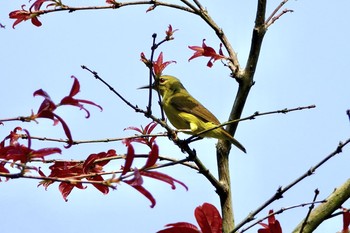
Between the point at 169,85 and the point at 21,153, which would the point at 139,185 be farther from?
the point at 169,85

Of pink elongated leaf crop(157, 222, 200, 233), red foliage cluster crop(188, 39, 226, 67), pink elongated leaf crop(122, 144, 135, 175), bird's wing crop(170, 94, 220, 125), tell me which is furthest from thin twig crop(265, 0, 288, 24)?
pink elongated leaf crop(122, 144, 135, 175)

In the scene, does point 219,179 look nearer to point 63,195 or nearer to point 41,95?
point 63,195

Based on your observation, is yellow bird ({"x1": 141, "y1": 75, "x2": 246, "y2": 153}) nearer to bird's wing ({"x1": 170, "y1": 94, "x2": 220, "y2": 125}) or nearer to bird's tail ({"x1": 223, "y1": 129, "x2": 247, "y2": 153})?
bird's wing ({"x1": 170, "y1": 94, "x2": 220, "y2": 125})

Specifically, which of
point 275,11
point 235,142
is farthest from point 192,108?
point 275,11

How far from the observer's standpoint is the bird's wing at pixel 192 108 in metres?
5.59

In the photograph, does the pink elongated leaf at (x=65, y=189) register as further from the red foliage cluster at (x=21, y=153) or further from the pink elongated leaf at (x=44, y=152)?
the pink elongated leaf at (x=44, y=152)

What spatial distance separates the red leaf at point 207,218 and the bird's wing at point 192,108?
2.88 metres

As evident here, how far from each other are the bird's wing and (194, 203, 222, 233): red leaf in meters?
2.88

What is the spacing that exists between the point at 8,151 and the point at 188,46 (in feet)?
7.64

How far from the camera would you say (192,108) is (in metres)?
5.65

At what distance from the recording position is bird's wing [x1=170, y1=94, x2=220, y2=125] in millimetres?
5590

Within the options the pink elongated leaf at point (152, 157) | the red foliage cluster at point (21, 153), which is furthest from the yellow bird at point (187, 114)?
the pink elongated leaf at point (152, 157)

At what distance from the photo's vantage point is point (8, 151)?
2.43 meters

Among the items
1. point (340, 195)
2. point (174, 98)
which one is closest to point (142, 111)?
point (340, 195)
